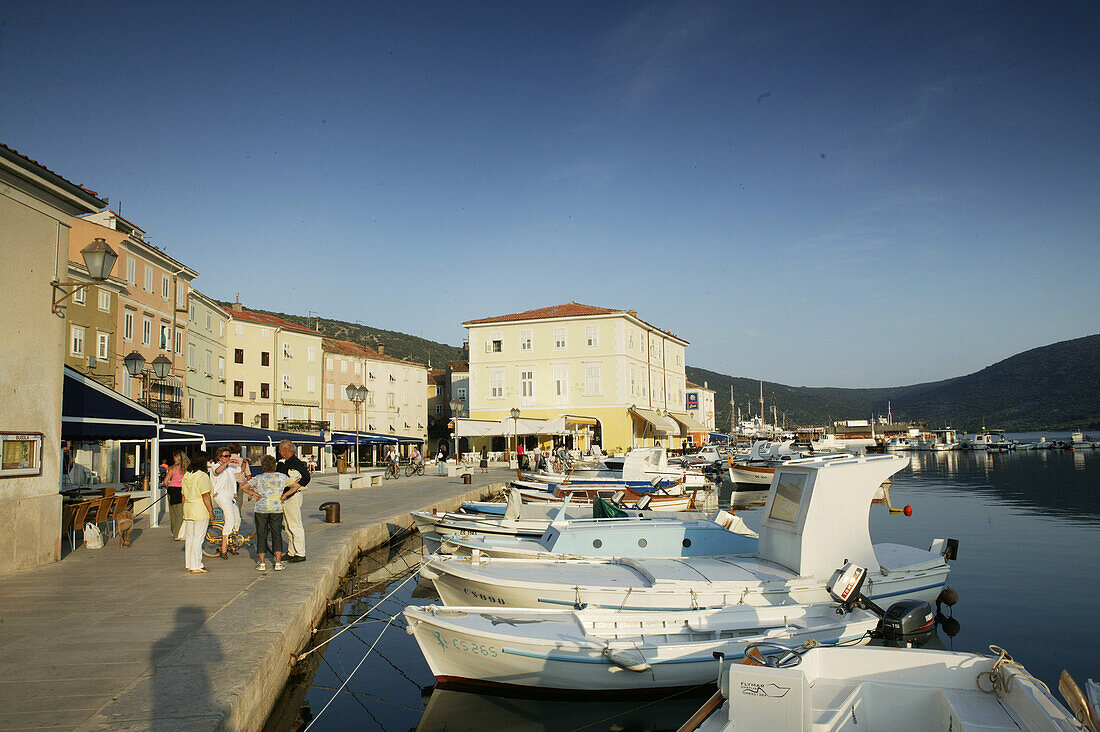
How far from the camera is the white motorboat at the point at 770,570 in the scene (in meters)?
9.28

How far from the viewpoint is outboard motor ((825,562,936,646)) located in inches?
328

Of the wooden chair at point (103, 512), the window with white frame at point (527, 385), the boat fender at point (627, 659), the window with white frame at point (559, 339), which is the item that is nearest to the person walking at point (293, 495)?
the wooden chair at point (103, 512)

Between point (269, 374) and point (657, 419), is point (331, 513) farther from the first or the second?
point (269, 374)

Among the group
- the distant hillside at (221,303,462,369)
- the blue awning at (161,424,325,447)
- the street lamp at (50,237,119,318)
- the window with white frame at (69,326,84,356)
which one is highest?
the distant hillside at (221,303,462,369)

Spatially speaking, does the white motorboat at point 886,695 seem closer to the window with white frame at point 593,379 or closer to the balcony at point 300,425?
the window with white frame at point 593,379

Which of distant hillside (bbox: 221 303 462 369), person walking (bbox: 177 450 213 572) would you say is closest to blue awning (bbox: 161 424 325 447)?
person walking (bbox: 177 450 213 572)

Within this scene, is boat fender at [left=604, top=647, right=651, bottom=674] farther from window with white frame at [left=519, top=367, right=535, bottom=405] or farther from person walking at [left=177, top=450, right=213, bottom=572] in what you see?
window with white frame at [left=519, top=367, right=535, bottom=405]

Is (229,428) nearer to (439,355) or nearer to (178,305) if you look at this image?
(178,305)

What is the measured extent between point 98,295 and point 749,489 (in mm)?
38816

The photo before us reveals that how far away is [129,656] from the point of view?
262 inches

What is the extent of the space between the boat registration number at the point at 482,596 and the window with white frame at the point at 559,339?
4397 centimetres

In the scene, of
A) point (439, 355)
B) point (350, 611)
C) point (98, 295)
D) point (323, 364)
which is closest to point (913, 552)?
point (350, 611)

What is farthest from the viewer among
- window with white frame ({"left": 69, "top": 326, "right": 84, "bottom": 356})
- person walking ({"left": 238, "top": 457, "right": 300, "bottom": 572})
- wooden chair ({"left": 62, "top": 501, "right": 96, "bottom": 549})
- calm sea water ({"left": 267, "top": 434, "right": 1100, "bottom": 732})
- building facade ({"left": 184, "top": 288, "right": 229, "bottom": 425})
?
building facade ({"left": 184, "top": 288, "right": 229, "bottom": 425})

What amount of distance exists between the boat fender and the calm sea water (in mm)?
963
